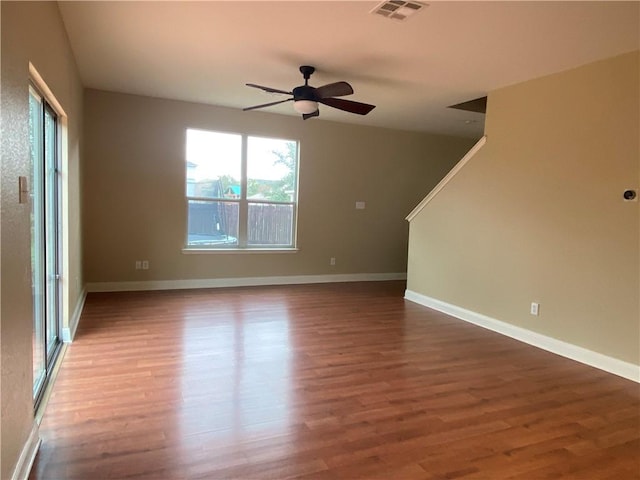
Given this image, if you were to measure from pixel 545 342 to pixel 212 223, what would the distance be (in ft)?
14.6

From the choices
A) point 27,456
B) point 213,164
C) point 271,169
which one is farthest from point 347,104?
point 27,456

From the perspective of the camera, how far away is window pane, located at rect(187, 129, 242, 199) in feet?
19.4

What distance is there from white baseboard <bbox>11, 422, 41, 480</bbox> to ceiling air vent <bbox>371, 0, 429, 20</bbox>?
3.09 metres

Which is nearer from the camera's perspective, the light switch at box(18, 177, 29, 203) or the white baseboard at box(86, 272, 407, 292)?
the light switch at box(18, 177, 29, 203)

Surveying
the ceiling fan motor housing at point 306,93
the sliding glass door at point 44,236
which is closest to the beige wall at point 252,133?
the sliding glass door at point 44,236

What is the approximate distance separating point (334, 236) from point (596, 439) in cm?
480

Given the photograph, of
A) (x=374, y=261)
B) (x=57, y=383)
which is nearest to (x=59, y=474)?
(x=57, y=383)

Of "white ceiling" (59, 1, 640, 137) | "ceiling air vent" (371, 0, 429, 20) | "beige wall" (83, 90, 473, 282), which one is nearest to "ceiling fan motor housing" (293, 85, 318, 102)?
"white ceiling" (59, 1, 640, 137)

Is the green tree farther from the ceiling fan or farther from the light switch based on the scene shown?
the light switch

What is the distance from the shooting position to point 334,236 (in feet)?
22.5

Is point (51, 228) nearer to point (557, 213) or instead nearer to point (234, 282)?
point (234, 282)

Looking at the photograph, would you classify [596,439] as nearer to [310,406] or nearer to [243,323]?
[310,406]

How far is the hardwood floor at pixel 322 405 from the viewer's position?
2080mm

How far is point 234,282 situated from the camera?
6.27 metres
